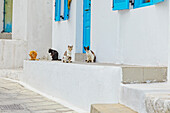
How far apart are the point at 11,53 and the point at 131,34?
19.5 feet

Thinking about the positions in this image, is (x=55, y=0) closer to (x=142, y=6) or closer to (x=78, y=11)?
(x=78, y=11)

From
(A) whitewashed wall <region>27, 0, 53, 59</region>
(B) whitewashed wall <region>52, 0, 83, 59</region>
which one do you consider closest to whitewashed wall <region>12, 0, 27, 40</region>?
(A) whitewashed wall <region>27, 0, 53, 59</region>

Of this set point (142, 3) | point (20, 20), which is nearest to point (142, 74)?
point (142, 3)

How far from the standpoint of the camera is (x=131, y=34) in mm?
4828

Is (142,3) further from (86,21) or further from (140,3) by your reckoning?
(86,21)

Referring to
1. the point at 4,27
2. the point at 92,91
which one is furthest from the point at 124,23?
the point at 4,27

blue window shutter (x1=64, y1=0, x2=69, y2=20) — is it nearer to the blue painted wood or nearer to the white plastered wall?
the white plastered wall

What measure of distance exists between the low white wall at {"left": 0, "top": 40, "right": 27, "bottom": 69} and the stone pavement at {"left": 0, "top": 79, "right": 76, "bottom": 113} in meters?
3.07

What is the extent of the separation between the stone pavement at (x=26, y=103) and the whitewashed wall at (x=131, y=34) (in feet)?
5.44

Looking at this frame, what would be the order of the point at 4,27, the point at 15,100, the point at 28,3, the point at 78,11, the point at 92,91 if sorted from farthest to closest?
1. the point at 4,27
2. the point at 28,3
3. the point at 78,11
4. the point at 15,100
5. the point at 92,91

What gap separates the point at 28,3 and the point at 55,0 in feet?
6.15

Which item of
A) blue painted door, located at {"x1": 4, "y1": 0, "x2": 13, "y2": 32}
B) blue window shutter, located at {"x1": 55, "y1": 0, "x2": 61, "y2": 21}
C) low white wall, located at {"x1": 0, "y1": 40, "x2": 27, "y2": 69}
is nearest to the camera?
blue window shutter, located at {"x1": 55, "y1": 0, "x2": 61, "y2": 21}

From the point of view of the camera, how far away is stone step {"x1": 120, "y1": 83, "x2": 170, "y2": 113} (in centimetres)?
262

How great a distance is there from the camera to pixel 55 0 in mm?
8578
